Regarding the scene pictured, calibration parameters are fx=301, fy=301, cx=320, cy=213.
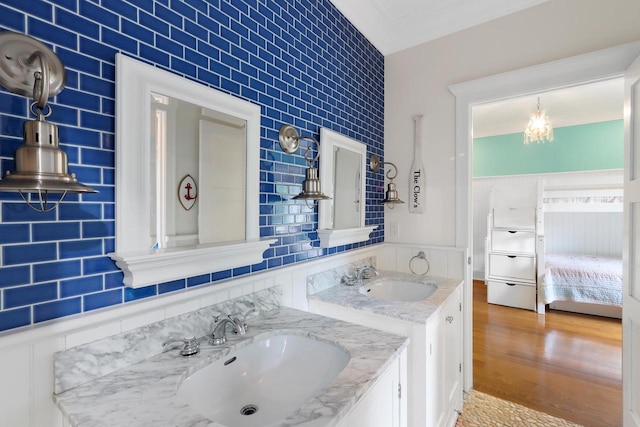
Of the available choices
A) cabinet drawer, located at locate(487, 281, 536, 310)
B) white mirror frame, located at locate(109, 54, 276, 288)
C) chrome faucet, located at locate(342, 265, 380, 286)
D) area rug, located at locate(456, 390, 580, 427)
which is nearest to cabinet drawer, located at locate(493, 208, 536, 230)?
cabinet drawer, located at locate(487, 281, 536, 310)

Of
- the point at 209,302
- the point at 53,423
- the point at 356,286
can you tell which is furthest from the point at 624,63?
the point at 53,423

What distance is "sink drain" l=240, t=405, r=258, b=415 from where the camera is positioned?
0.96m

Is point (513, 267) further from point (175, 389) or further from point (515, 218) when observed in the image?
point (175, 389)

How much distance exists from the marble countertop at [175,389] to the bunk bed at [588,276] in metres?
3.74

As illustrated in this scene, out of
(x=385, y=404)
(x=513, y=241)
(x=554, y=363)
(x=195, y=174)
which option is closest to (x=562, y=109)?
(x=513, y=241)

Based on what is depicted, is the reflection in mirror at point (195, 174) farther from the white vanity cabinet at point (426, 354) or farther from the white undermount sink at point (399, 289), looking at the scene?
the white undermount sink at point (399, 289)

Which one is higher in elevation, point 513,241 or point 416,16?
→ point 416,16

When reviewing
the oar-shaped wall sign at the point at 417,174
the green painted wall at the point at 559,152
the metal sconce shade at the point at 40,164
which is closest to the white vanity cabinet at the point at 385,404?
the metal sconce shade at the point at 40,164

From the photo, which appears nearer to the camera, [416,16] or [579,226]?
[416,16]

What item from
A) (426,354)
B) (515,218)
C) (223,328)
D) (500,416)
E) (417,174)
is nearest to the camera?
(223,328)

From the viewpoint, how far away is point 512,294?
13.4 ft

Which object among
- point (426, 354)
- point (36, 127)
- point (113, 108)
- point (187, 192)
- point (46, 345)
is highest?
point (113, 108)

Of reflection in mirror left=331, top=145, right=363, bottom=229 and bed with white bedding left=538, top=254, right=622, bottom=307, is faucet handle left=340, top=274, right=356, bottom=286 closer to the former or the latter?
reflection in mirror left=331, top=145, right=363, bottom=229

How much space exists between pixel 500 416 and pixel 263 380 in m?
1.78
